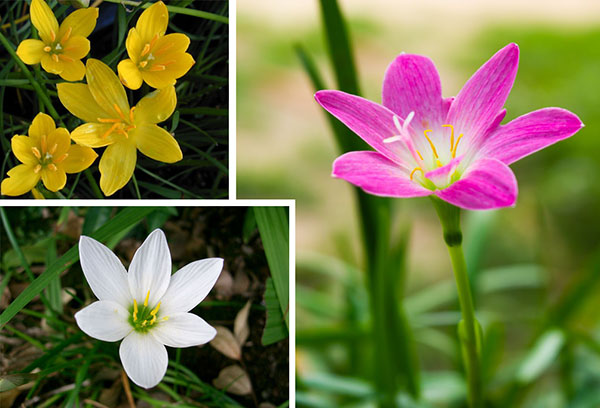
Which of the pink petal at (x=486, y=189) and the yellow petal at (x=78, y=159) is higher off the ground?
the yellow petal at (x=78, y=159)

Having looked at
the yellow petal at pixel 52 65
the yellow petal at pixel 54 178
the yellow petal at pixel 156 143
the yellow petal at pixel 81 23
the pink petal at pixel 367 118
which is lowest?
the pink petal at pixel 367 118

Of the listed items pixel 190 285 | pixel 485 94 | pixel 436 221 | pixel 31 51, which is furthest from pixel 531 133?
pixel 436 221

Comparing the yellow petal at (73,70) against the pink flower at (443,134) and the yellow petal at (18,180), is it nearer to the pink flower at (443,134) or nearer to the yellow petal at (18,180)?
the yellow petal at (18,180)

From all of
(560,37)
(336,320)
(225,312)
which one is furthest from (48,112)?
(560,37)

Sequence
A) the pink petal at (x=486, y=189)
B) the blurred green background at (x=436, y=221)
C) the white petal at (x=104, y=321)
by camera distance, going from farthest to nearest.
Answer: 1. the blurred green background at (x=436, y=221)
2. the white petal at (x=104, y=321)
3. the pink petal at (x=486, y=189)

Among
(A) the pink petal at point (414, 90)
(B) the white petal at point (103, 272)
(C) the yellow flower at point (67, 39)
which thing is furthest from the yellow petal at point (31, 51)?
(A) the pink petal at point (414, 90)
